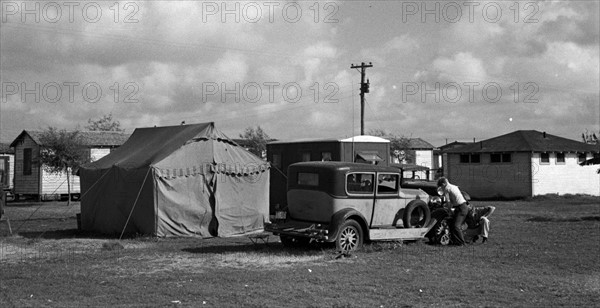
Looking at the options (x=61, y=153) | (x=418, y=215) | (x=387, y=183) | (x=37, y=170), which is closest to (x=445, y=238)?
(x=418, y=215)

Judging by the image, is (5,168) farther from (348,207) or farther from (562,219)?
(348,207)

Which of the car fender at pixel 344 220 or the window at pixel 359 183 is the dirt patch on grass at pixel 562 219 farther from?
the car fender at pixel 344 220

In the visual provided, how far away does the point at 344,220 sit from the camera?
13.5 metres

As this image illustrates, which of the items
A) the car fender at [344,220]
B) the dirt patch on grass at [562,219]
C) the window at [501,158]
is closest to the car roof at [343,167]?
the car fender at [344,220]

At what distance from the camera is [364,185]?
1428 cm

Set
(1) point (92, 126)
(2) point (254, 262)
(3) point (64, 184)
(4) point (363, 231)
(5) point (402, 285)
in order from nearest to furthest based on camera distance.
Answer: (5) point (402, 285) → (2) point (254, 262) → (4) point (363, 231) → (3) point (64, 184) → (1) point (92, 126)

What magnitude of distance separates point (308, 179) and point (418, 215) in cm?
273

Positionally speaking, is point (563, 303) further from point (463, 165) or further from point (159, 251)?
point (463, 165)

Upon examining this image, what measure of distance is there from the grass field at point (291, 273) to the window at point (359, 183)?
1.25m

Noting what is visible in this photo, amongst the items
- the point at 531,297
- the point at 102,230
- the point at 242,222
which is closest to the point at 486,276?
the point at 531,297

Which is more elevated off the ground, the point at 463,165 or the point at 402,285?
the point at 463,165

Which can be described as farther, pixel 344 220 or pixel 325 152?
pixel 325 152

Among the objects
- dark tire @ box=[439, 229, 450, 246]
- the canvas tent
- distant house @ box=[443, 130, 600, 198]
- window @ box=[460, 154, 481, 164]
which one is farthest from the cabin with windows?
window @ box=[460, 154, 481, 164]

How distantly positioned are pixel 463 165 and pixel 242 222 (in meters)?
28.8
